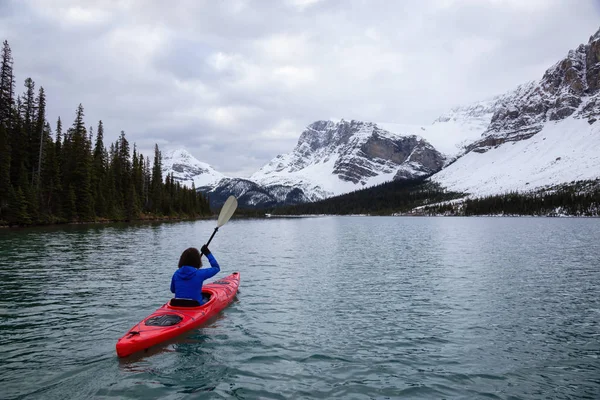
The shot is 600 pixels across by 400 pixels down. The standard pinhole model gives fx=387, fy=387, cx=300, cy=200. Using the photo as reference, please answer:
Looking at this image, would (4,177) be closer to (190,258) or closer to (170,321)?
(190,258)

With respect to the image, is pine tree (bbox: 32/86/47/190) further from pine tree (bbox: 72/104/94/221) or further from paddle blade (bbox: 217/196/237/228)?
paddle blade (bbox: 217/196/237/228)

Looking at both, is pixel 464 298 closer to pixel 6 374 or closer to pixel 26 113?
pixel 6 374

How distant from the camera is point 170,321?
12047 millimetres

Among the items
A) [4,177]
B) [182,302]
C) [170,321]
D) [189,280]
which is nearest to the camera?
[170,321]

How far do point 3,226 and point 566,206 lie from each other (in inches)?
7712

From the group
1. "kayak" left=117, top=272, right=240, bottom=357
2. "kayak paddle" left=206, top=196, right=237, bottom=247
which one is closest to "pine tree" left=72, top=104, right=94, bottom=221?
"kayak paddle" left=206, top=196, right=237, bottom=247

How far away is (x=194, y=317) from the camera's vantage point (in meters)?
12.9

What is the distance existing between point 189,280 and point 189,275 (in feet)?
0.95

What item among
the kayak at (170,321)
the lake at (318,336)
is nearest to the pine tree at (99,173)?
the lake at (318,336)

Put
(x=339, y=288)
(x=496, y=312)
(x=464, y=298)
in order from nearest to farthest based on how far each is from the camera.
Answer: (x=496, y=312)
(x=464, y=298)
(x=339, y=288)

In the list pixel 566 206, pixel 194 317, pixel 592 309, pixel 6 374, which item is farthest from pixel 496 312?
pixel 566 206

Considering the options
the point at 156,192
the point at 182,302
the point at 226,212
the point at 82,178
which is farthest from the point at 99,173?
the point at 182,302

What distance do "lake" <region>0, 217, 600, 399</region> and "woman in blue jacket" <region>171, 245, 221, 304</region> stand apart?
1433 millimetres

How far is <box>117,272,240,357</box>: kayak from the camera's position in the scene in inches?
418
